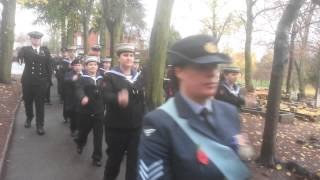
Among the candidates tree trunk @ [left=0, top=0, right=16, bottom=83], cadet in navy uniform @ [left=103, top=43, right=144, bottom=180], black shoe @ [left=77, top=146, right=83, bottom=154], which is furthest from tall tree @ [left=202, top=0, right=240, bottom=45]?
cadet in navy uniform @ [left=103, top=43, right=144, bottom=180]

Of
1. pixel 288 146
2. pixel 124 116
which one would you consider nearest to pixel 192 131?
pixel 124 116

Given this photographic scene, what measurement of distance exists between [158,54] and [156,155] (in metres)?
8.12

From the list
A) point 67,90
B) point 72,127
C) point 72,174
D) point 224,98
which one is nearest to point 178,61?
point 224,98

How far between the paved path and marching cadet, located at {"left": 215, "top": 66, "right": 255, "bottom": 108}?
6.70ft

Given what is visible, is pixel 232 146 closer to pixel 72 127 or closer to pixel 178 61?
pixel 178 61

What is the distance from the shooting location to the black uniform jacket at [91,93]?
25.9 ft

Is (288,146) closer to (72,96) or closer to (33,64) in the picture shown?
(72,96)

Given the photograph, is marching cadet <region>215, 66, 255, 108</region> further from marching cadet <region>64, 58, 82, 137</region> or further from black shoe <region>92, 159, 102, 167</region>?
marching cadet <region>64, 58, 82, 137</region>

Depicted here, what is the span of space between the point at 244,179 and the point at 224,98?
14.3ft

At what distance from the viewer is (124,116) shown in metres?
6.13

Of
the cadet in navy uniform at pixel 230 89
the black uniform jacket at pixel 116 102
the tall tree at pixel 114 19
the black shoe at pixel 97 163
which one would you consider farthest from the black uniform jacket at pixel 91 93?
the tall tree at pixel 114 19

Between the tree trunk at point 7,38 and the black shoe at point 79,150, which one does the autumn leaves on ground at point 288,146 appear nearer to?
the black shoe at point 79,150

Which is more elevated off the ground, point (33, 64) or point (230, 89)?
point (33, 64)

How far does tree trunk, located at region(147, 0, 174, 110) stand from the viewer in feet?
33.9
